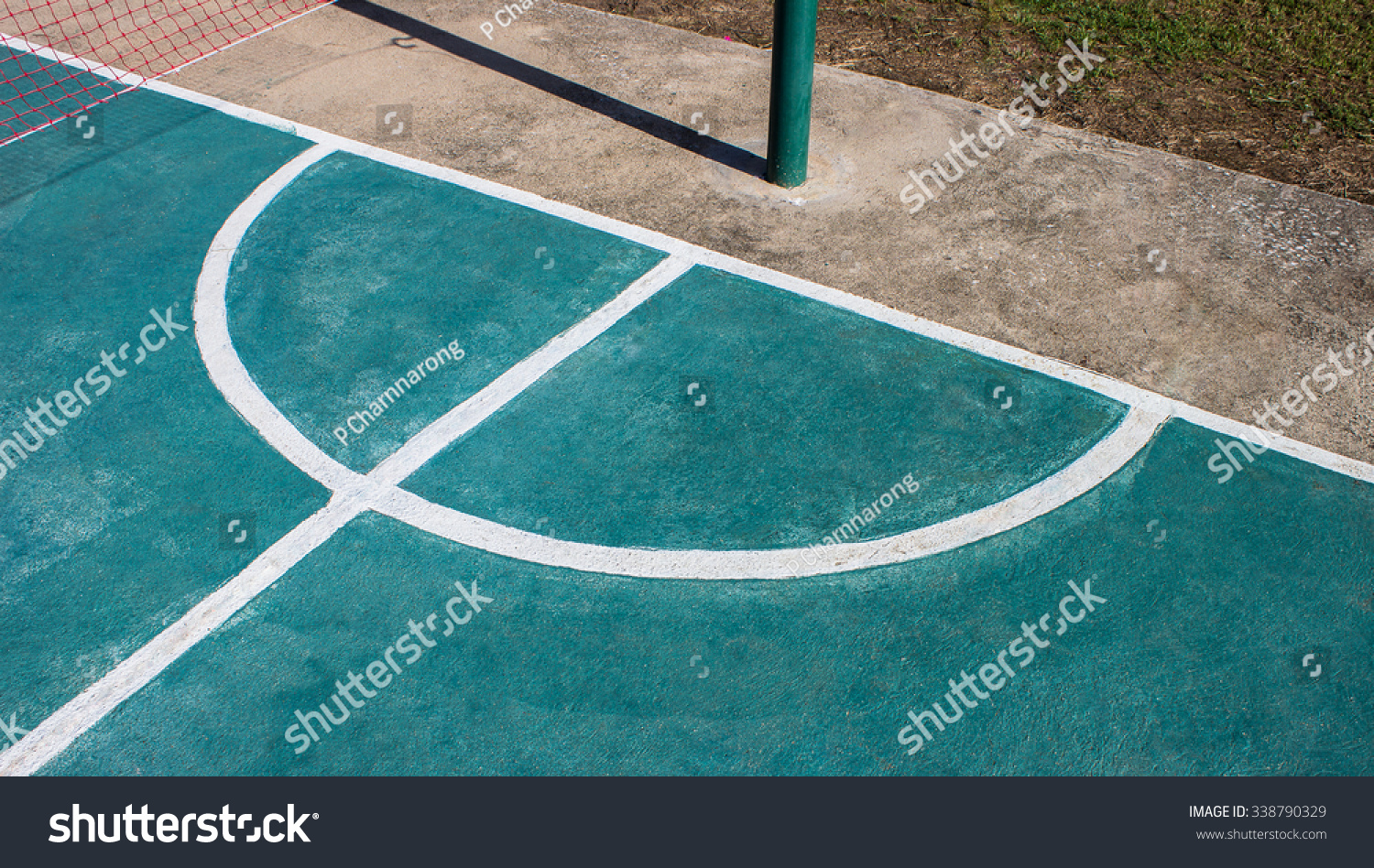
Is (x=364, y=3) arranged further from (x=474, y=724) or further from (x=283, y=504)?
(x=474, y=724)

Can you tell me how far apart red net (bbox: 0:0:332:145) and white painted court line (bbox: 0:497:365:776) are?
6062mm

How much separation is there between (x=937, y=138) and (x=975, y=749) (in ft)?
19.2

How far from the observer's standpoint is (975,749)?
4.46 m

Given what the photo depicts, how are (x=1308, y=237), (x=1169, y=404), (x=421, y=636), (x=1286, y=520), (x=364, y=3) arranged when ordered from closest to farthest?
(x=421, y=636) < (x=1286, y=520) < (x=1169, y=404) < (x=1308, y=237) < (x=364, y=3)

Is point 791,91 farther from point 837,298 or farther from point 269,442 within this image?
point 269,442

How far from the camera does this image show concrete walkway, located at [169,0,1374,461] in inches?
264

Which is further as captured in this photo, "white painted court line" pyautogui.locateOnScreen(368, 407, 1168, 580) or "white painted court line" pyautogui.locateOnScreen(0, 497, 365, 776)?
"white painted court line" pyautogui.locateOnScreen(368, 407, 1168, 580)

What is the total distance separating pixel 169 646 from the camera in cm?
490

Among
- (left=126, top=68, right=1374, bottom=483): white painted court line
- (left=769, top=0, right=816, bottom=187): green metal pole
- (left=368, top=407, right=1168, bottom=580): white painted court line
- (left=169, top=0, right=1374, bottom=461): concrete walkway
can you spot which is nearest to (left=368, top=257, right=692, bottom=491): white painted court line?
(left=368, top=407, right=1168, bottom=580): white painted court line

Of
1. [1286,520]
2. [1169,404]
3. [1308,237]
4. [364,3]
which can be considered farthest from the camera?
[364,3]

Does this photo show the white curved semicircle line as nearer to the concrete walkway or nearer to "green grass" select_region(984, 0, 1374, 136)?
the concrete walkway

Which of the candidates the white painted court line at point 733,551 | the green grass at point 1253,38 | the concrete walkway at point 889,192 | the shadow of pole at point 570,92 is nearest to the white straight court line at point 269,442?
the white painted court line at point 733,551
